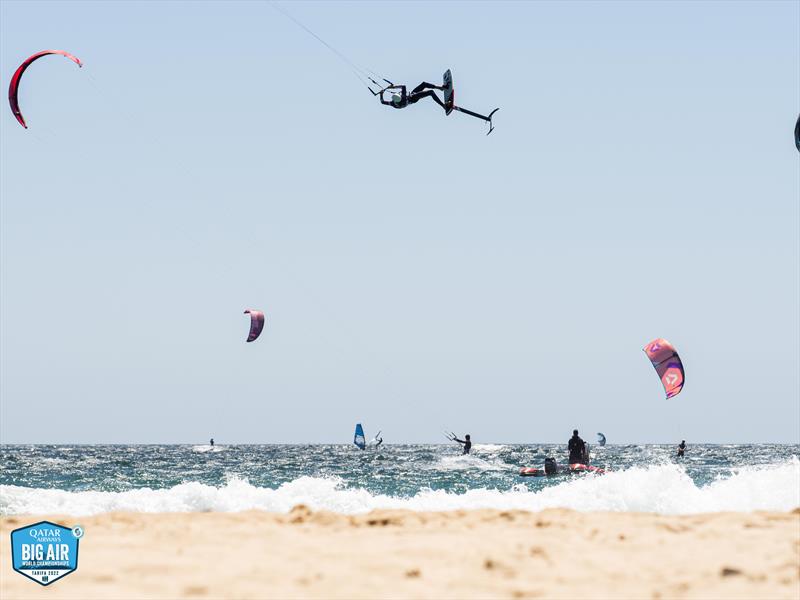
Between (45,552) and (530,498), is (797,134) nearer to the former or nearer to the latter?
(530,498)

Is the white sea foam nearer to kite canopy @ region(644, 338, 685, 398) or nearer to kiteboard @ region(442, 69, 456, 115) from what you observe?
kiteboard @ region(442, 69, 456, 115)

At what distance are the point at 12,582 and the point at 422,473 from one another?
27390 mm

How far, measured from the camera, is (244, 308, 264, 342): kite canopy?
27.6m

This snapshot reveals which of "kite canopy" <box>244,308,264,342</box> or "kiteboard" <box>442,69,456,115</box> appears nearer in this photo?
"kiteboard" <box>442,69,456,115</box>

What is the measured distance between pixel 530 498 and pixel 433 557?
6.42 m

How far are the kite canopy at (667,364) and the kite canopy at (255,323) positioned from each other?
11.3 meters

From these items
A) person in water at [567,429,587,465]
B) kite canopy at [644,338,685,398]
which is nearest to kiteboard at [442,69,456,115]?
kite canopy at [644,338,685,398]

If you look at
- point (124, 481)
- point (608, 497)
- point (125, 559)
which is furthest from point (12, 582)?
point (124, 481)

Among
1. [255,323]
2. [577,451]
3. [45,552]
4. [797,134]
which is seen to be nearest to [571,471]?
[577,451]

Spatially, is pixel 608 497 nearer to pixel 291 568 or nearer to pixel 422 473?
pixel 291 568

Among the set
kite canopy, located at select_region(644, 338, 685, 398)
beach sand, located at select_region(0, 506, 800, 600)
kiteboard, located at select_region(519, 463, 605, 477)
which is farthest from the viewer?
kiteboard, located at select_region(519, 463, 605, 477)

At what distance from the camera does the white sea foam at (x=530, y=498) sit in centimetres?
1108

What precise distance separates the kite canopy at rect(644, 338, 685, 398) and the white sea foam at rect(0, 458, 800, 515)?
11115mm

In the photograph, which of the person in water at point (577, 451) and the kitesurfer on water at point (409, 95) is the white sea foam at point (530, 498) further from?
the person in water at point (577, 451)
